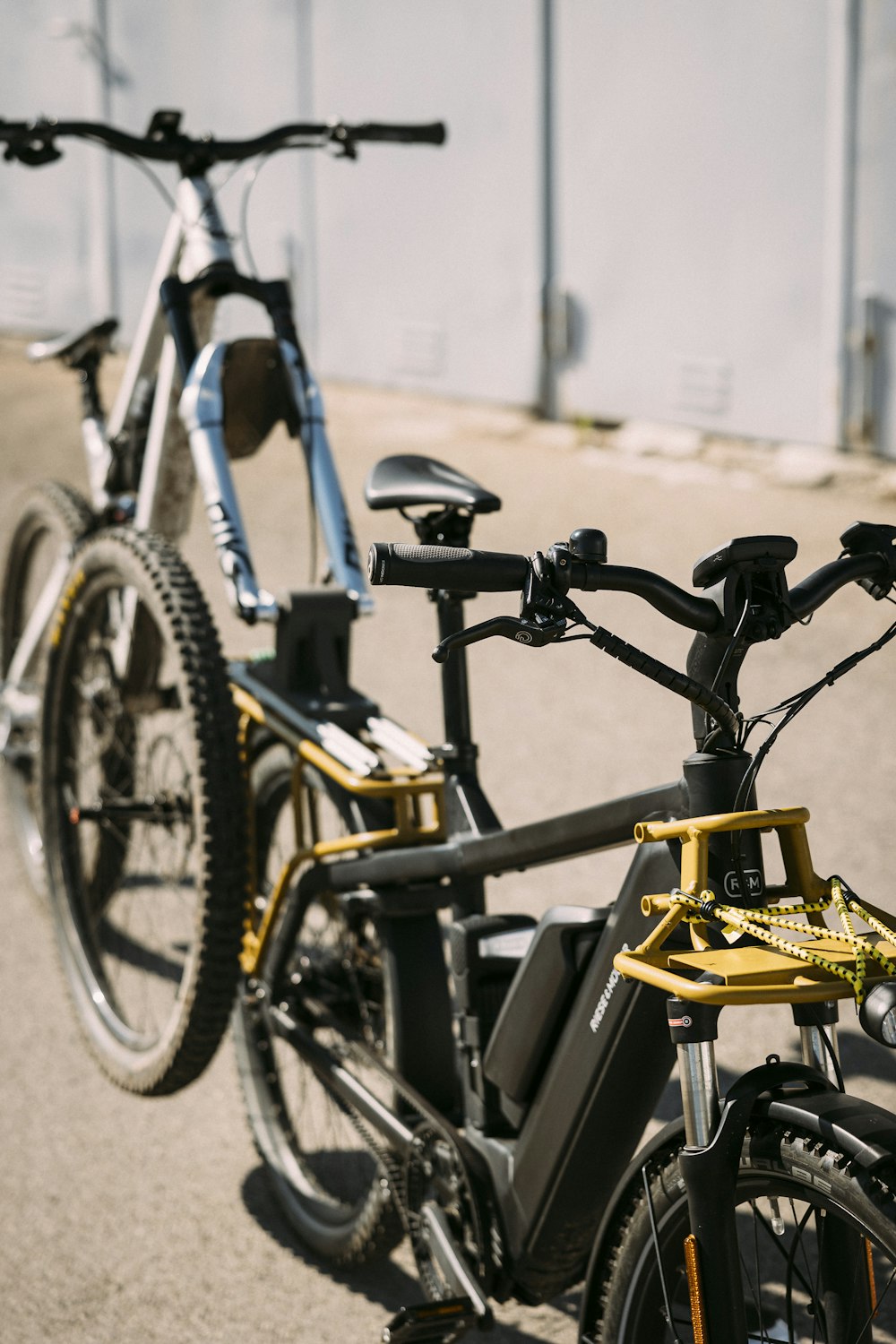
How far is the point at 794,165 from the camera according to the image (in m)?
7.35

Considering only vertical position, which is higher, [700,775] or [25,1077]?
[700,775]

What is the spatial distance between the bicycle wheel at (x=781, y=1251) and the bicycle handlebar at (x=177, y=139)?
2335mm

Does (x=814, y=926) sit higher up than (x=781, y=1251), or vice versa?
(x=814, y=926)

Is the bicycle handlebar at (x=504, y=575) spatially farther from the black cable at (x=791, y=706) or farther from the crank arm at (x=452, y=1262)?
the crank arm at (x=452, y=1262)

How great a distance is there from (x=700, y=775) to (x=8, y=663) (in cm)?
336

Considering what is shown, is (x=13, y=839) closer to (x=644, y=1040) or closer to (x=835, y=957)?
(x=644, y=1040)

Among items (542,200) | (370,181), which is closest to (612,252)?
(542,200)

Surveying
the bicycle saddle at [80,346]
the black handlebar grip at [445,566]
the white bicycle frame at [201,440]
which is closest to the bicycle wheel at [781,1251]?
the black handlebar grip at [445,566]

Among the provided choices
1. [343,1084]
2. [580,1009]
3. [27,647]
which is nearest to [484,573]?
[580,1009]

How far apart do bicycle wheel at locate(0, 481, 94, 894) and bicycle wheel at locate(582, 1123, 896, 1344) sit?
214 cm

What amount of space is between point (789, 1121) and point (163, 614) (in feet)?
5.36

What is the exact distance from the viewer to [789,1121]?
5.75 ft

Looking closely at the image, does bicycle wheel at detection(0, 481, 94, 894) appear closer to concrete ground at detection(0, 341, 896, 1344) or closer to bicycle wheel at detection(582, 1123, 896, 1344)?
concrete ground at detection(0, 341, 896, 1344)

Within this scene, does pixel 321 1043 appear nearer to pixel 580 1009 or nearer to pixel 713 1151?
pixel 580 1009
